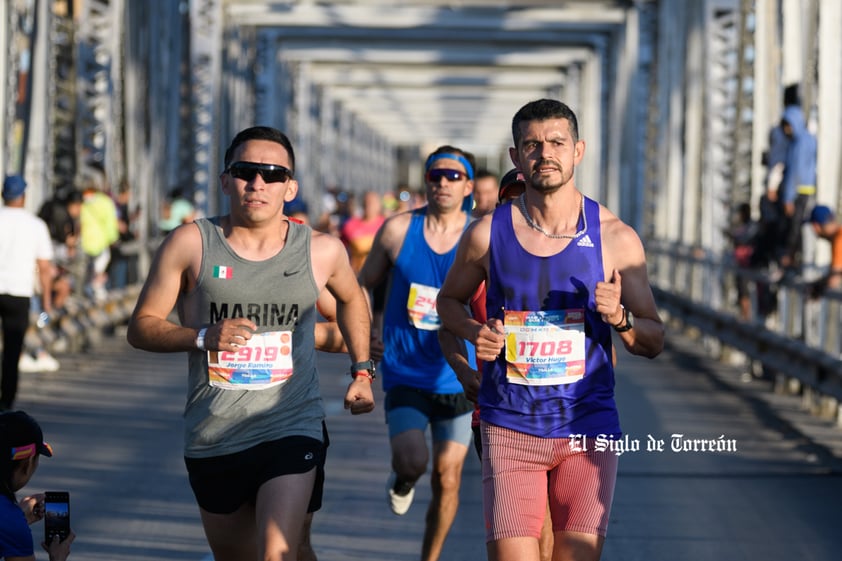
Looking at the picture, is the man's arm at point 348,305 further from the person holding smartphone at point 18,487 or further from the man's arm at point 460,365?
the person holding smartphone at point 18,487

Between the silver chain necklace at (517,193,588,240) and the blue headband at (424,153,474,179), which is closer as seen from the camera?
the silver chain necklace at (517,193,588,240)

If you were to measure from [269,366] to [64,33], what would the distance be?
16.7 meters

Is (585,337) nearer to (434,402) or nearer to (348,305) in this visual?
(348,305)

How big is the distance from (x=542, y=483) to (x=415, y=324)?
Result: 2.37 m

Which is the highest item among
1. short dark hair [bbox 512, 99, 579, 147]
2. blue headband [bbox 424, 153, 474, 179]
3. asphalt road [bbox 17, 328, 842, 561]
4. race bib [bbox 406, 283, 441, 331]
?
short dark hair [bbox 512, 99, 579, 147]

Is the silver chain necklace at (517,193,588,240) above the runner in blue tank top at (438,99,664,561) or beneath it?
above

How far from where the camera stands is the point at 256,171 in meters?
5.45

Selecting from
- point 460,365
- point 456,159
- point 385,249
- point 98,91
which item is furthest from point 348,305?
point 98,91

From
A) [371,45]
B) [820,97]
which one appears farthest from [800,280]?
[371,45]

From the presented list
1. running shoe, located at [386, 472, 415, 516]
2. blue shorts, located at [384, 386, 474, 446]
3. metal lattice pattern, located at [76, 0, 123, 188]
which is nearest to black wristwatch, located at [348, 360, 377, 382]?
blue shorts, located at [384, 386, 474, 446]

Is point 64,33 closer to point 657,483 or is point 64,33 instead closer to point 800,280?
point 800,280

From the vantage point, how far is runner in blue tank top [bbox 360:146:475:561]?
732 cm

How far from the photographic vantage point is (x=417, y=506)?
30.4 ft

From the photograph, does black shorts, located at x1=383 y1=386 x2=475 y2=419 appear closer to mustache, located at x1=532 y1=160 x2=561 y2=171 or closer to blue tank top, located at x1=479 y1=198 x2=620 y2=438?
blue tank top, located at x1=479 y1=198 x2=620 y2=438
